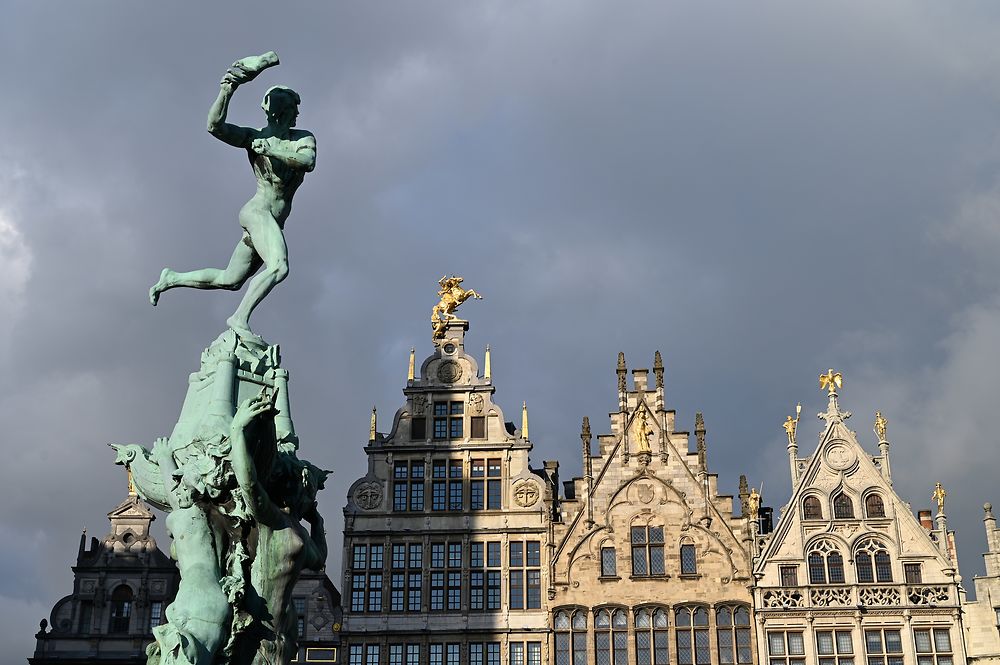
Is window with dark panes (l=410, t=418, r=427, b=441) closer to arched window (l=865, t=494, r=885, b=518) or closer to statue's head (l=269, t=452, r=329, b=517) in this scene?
arched window (l=865, t=494, r=885, b=518)

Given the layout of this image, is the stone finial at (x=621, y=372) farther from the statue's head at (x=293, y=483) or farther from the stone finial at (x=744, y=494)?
the statue's head at (x=293, y=483)

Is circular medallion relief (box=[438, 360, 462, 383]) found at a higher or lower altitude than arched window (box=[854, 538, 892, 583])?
higher

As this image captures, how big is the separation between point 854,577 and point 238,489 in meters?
25.9

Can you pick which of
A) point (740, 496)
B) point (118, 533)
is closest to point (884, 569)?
point (740, 496)

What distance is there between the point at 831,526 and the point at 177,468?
85.1 ft

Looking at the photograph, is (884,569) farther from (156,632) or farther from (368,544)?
(156,632)

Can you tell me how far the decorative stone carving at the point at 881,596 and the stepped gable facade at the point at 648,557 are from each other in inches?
127

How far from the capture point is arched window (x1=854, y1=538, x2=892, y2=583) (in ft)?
114

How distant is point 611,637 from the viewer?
3453 centimetres

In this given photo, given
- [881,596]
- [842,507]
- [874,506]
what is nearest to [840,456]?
[842,507]

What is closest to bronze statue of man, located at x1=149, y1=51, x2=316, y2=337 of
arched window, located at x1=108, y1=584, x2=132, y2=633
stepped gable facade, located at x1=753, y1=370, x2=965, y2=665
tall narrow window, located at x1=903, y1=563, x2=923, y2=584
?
stepped gable facade, located at x1=753, y1=370, x2=965, y2=665

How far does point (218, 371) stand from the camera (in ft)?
44.2

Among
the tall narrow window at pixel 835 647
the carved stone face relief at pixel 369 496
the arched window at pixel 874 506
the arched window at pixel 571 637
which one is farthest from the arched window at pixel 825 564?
the carved stone face relief at pixel 369 496

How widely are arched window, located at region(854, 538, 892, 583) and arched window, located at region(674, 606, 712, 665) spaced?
4578 millimetres
